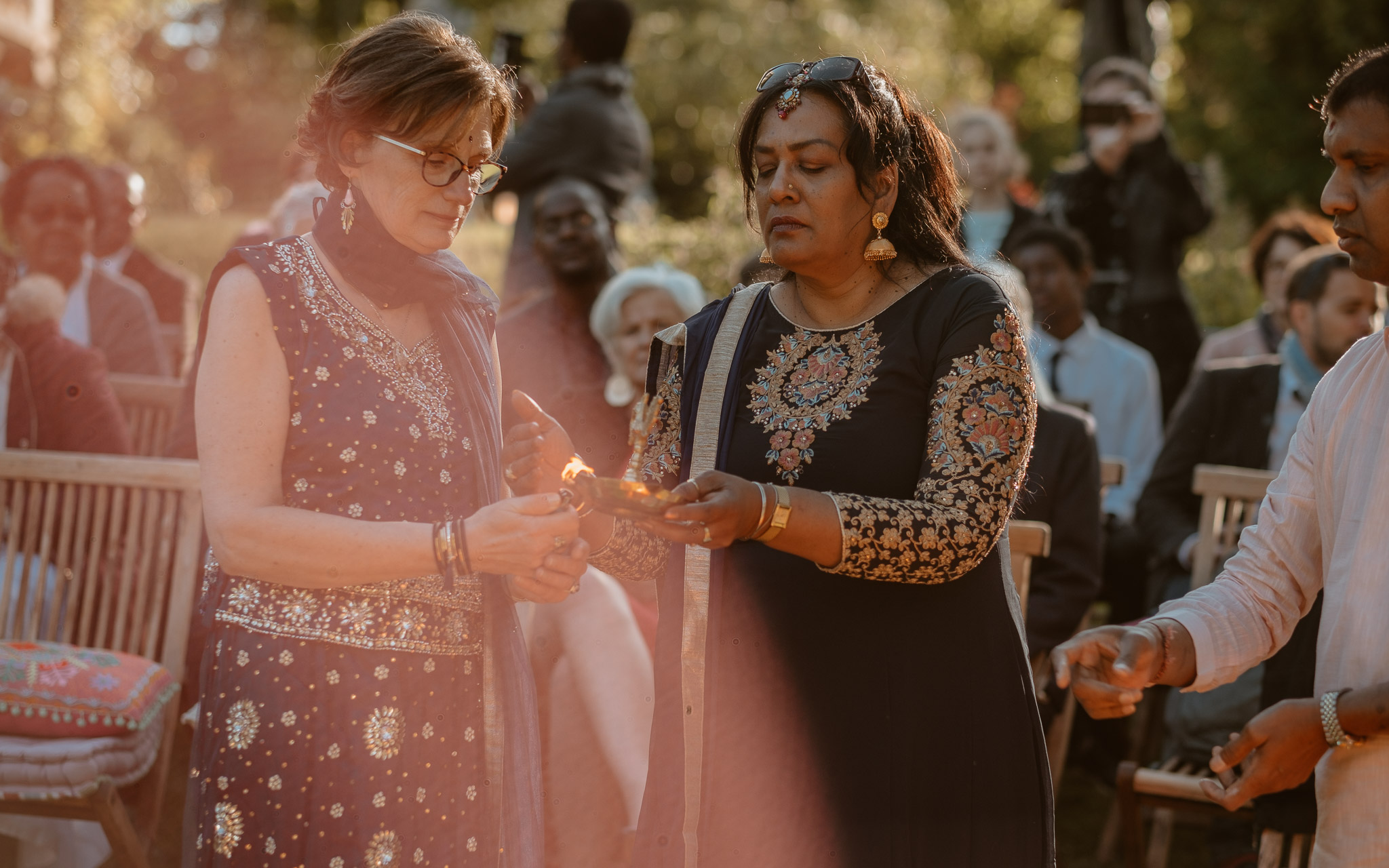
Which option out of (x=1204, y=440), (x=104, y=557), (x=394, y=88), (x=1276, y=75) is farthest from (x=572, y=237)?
(x=1276, y=75)

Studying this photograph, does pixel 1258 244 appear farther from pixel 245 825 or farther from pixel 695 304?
pixel 245 825

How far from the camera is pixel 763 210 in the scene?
85.9 inches

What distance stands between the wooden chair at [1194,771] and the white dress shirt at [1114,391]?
4.08ft

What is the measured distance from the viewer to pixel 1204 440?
14.7 feet

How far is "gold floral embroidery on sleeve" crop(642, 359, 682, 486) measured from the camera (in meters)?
2.28

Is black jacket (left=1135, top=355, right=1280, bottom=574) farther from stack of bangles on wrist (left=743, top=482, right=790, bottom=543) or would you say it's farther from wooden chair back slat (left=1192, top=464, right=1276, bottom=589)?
stack of bangles on wrist (left=743, top=482, right=790, bottom=543)

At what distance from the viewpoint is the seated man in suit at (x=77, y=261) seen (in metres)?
5.02

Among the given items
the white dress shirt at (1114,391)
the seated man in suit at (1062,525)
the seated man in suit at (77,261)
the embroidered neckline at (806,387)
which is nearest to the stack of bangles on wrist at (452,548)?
the embroidered neckline at (806,387)

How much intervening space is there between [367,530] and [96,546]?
5.86 feet

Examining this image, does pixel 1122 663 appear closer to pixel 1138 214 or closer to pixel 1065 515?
pixel 1065 515

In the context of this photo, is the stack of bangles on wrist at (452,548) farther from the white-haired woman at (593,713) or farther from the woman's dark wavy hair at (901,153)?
the white-haired woman at (593,713)

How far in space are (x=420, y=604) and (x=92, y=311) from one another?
3.77m

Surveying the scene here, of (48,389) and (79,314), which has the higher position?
(79,314)

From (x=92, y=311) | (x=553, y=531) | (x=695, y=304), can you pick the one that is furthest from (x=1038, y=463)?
(x=92, y=311)
